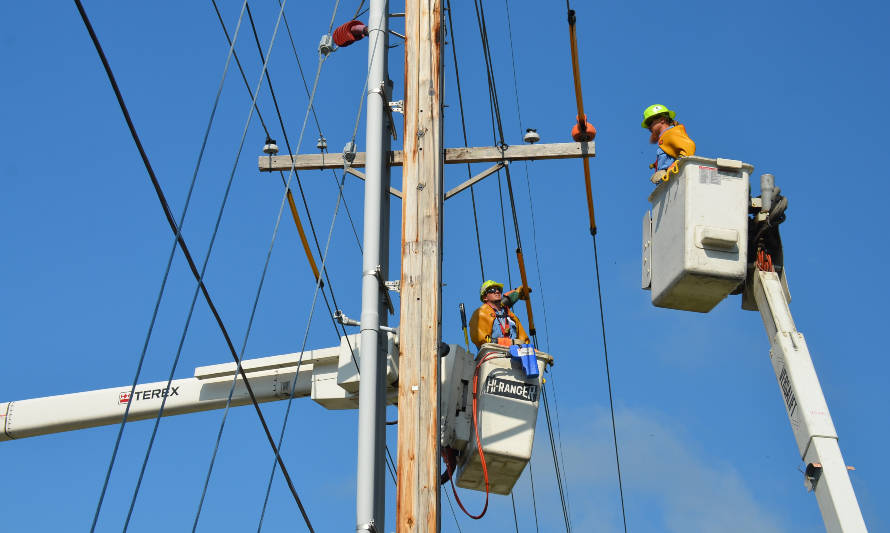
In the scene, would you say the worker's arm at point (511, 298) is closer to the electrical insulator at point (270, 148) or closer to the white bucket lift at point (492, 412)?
the white bucket lift at point (492, 412)

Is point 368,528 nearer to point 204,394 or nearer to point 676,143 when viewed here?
point 676,143

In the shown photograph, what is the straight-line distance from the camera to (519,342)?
852 cm

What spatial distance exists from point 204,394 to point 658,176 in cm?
426

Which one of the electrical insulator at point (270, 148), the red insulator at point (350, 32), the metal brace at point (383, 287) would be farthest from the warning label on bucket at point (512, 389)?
the red insulator at point (350, 32)

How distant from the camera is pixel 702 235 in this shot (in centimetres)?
740

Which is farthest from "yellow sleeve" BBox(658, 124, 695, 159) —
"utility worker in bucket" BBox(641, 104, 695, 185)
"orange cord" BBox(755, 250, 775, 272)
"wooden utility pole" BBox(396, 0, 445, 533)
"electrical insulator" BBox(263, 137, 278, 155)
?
"electrical insulator" BBox(263, 137, 278, 155)

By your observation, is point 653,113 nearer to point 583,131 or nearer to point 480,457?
point 583,131

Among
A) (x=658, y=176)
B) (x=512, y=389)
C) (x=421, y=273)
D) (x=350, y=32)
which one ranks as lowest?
(x=512, y=389)

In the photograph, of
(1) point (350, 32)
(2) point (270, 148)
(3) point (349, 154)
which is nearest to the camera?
(3) point (349, 154)

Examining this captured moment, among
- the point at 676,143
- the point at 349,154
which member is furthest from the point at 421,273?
the point at 676,143

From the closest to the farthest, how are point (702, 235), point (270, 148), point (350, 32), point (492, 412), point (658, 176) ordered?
point (702, 235) < point (658, 176) < point (492, 412) < point (270, 148) < point (350, 32)

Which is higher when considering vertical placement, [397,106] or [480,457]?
[397,106]

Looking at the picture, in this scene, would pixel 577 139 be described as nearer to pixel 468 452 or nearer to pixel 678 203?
pixel 678 203

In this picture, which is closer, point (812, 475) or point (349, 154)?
point (812, 475)
